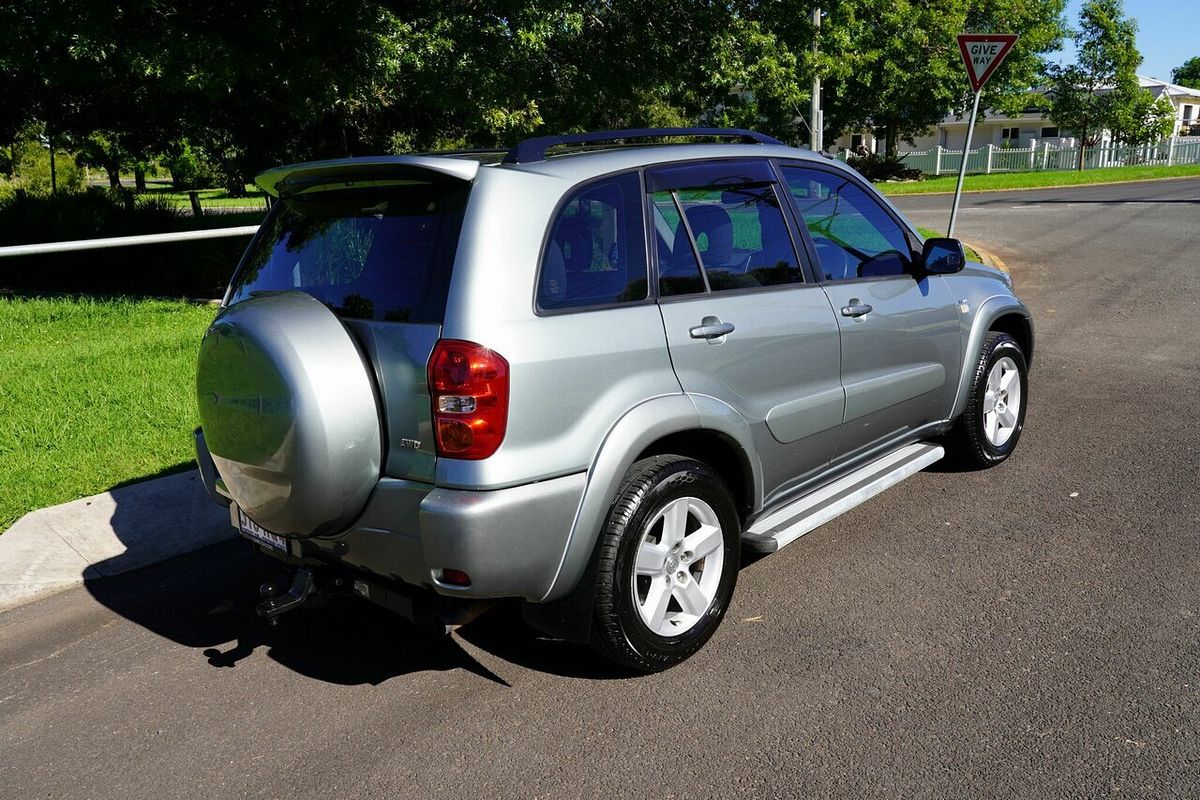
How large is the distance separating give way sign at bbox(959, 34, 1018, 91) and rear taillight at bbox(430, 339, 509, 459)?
34.1ft

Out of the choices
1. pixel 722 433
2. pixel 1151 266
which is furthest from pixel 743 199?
pixel 1151 266

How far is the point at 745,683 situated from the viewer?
355 cm

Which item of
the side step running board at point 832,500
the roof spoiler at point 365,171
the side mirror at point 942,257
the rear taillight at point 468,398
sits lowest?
the side step running board at point 832,500

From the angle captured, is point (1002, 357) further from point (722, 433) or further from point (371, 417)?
point (371, 417)

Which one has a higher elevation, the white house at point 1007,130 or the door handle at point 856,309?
the white house at point 1007,130

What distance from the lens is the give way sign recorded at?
11672 millimetres

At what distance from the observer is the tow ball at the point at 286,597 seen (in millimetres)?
3434

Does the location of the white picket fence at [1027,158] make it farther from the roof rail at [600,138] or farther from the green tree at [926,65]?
the roof rail at [600,138]

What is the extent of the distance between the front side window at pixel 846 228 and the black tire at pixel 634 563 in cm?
132

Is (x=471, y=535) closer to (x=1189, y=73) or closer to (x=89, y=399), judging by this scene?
(x=89, y=399)

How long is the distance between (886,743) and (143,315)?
9224mm

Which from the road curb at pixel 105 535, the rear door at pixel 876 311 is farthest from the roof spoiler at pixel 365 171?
the road curb at pixel 105 535

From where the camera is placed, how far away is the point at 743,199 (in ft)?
13.7

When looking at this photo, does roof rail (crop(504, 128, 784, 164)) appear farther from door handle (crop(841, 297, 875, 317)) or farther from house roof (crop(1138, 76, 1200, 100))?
house roof (crop(1138, 76, 1200, 100))
